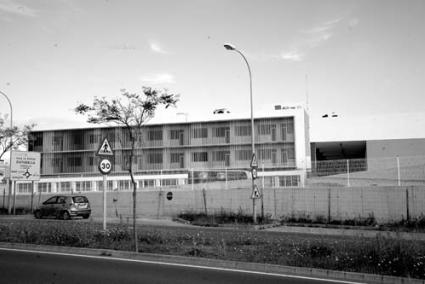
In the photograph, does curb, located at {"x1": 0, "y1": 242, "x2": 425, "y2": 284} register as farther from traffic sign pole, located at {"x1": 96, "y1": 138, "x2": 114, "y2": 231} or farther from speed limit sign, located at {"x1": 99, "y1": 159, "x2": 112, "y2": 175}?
speed limit sign, located at {"x1": 99, "y1": 159, "x2": 112, "y2": 175}

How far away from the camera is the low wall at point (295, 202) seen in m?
23.1

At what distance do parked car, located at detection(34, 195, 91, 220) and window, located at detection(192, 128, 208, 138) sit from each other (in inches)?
1065

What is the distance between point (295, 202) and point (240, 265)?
53.3 feet

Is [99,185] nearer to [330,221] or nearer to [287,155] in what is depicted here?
[287,155]

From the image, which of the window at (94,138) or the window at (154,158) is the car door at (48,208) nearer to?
the window at (154,158)

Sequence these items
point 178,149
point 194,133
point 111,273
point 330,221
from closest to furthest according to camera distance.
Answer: point 111,273 < point 330,221 < point 194,133 < point 178,149

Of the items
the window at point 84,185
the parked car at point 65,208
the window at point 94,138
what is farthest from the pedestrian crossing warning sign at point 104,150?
the window at point 94,138

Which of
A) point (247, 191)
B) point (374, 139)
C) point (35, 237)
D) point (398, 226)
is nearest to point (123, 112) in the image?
point (35, 237)

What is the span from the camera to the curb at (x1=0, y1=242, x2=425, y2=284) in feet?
29.5

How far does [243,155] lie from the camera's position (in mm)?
54875

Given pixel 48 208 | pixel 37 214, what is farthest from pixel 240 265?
pixel 37 214

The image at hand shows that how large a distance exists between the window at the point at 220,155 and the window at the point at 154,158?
6739 mm

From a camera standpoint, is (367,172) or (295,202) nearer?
(367,172)

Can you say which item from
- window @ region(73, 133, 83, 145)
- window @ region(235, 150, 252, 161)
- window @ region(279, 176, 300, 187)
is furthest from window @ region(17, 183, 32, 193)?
window @ region(279, 176, 300, 187)
